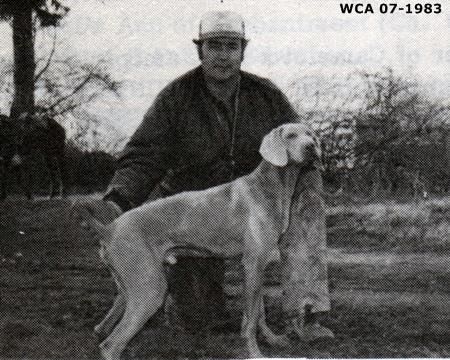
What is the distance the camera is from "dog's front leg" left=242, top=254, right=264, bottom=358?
2.31 m

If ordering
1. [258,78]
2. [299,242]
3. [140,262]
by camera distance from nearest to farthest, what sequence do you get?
[140,262], [299,242], [258,78]

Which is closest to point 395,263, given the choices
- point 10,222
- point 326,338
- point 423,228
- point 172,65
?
point 423,228

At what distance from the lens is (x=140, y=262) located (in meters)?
2.26

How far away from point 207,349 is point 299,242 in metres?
0.47

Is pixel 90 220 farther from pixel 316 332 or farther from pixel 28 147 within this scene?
pixel 316 332

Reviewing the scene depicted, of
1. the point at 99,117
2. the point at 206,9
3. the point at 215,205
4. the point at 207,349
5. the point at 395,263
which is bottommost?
the point at 207,349

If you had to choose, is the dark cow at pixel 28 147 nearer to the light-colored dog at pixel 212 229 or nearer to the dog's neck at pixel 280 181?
the light-colored dog at pixel 212 229

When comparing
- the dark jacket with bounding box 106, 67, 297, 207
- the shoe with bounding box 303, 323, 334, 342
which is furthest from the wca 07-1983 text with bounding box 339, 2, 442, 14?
the shoe with bounding box 303, 323, 334, 342

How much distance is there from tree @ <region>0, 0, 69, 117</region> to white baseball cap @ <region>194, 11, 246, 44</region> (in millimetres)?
543

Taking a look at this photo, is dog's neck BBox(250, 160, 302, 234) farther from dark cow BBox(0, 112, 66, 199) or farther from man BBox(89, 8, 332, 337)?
dark cow BBox(0, 112, 66, 199)

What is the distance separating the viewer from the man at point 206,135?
2.56m

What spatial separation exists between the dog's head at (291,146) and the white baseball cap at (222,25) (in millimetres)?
441

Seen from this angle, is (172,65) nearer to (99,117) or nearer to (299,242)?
(99,117)

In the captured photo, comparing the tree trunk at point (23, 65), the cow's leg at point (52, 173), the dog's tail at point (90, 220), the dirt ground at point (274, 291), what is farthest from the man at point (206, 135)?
the tree trunk at point (23, 65)
